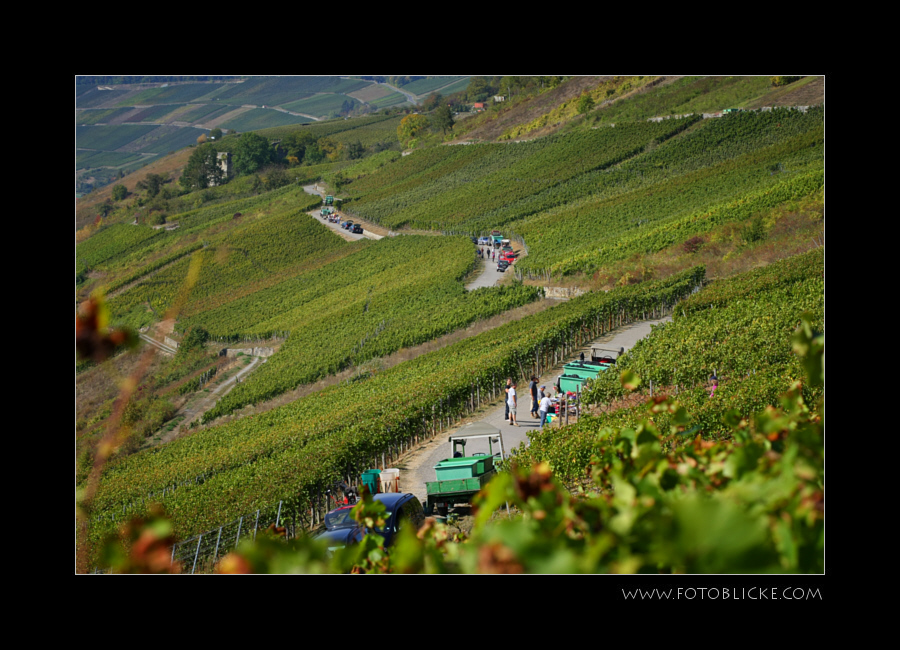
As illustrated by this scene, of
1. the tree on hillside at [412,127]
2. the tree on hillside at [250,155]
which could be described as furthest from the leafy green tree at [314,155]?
the tree on hillside at [412,127]

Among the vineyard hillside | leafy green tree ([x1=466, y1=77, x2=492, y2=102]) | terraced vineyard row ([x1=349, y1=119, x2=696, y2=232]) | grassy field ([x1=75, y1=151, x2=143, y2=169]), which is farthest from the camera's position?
leafy green tree ([x1=466, y1=77, x2=492, y2=102])

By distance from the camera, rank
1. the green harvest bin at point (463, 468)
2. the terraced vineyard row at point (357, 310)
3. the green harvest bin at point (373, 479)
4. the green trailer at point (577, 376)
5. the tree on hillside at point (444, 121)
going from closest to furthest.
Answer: the green harvest bin at point (463, 468) → the green harvest bin at point (373, 479) → the green trailer at point (577, 376) → the terraced vineyard row at point (357, 310) → the tree on hillside at point (444, 121)

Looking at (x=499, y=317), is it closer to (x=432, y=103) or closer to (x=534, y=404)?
(x=534, y=404)

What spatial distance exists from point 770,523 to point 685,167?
69925 mm

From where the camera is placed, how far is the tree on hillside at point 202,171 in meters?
126

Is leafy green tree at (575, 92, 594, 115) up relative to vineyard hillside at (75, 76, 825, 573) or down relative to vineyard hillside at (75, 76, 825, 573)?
up

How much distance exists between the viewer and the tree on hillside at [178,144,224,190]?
12581 centimetres

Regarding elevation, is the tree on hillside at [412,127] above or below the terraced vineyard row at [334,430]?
above

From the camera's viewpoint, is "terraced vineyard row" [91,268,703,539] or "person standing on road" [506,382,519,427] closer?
"terraced vineyard row" [91,268,703,539]

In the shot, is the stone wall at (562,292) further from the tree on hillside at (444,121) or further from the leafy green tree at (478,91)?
the leafy green tree at (478,91)

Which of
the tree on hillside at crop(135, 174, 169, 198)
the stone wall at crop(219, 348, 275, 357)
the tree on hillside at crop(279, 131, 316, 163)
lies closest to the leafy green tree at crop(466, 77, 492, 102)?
the tree on hillside at crop(279, 131, 316, 163)

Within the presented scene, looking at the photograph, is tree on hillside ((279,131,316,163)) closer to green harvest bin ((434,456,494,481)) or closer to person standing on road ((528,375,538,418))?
person standing on road ((528,375,538,418))

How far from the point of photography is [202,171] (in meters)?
128

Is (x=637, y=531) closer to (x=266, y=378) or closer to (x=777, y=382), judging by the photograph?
(x=777, y=382)
